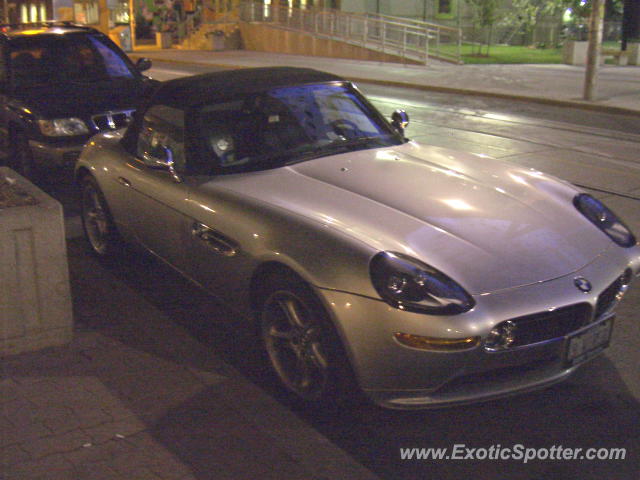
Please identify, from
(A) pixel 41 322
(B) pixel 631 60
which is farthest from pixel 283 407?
(B) pixel 631 60

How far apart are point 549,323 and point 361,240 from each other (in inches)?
36.0

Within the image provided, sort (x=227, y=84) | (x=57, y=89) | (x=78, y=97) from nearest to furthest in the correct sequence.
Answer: (x=227, y=84) → (x=78, y=97) → (x=57, y=89)

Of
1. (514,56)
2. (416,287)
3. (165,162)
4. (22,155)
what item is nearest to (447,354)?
(416,287)

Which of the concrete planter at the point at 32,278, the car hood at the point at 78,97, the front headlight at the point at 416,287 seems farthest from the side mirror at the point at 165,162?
the car hood at the point at 78,97

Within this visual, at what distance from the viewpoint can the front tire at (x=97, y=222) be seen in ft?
19.6

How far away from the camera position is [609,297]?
3.89 m

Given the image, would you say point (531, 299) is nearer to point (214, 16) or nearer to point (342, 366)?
point (342, 366)

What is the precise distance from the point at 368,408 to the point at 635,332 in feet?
6.11

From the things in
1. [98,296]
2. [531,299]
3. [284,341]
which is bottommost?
[98,296]

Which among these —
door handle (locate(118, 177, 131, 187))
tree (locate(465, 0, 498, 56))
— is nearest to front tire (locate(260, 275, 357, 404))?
door handle (locate(118, 177, 131, 187))

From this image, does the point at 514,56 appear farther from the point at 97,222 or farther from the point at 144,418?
the point at 144,418

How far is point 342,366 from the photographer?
362 cm

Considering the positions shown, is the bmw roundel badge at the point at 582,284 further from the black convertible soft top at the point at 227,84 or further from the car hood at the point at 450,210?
the black convertible soft top at the point at 227,84

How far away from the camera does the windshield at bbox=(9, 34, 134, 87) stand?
9.45 m
